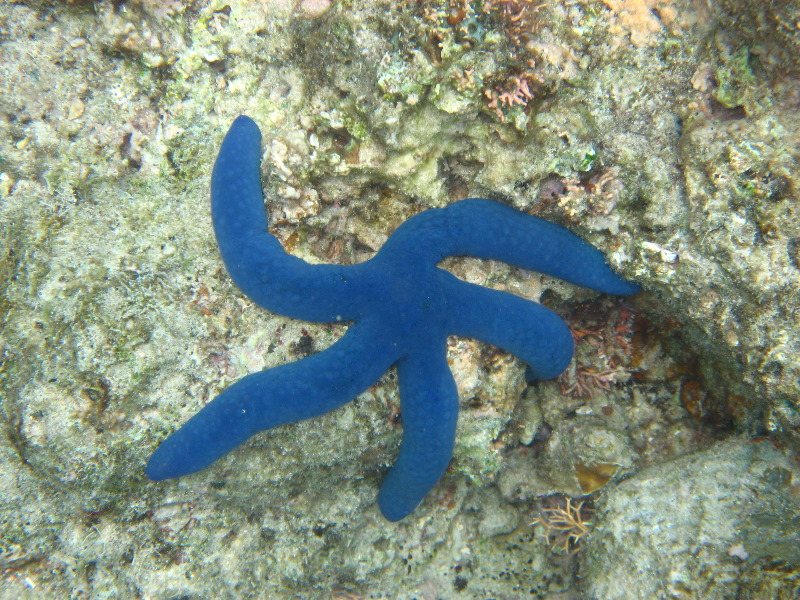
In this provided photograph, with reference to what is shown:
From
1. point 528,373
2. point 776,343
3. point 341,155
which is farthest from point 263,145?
point 776,343

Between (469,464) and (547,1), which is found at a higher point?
(547,1)

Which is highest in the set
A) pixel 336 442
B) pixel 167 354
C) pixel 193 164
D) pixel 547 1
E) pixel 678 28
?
pixel 678 28

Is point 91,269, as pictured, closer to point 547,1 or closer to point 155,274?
point 155,274

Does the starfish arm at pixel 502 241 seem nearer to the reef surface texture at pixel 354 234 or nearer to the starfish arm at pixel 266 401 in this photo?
the reef surface texture at pixel 354 234

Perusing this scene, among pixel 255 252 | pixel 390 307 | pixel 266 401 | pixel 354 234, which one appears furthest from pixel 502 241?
pixel 266 401

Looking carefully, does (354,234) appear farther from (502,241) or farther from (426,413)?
(426,413)

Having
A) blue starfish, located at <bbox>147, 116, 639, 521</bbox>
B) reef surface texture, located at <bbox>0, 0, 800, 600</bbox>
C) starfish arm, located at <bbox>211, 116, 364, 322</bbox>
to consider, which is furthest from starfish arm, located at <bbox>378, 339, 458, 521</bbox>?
starfish arm, located at <bbox>211, 116, 364, 322</bbox>

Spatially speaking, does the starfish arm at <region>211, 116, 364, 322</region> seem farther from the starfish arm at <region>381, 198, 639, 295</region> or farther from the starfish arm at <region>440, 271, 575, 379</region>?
the starfish arm at <region>440, 271, 575, 379</region>

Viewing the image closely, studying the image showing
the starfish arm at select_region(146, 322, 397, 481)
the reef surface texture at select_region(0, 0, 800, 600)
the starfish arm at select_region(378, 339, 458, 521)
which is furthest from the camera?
the starfish arm at select_region(378, 339, 458, 521)
